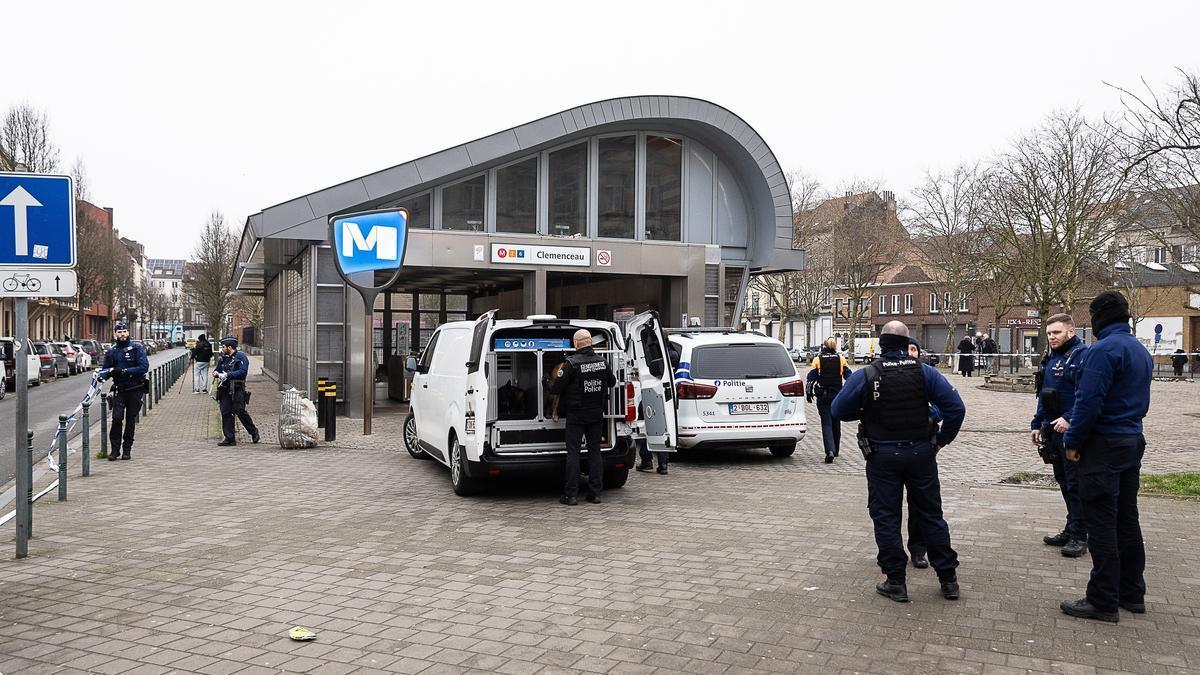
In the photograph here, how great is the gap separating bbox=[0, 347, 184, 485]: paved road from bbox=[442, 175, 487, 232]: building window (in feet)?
27.6

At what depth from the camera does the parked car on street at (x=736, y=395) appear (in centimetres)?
1187

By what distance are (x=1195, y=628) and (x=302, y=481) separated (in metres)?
8.52

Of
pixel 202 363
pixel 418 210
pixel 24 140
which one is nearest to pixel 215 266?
pixel 24 140

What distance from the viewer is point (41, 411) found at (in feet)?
72.0

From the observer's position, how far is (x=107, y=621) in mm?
5234

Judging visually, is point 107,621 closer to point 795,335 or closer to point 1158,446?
point 1158,446

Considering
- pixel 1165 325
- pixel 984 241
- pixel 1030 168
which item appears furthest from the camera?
pixel 1165 325

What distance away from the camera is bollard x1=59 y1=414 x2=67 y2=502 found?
8.45m

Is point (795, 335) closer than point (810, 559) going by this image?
No

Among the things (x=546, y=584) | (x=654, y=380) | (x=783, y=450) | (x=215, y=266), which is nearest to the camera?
(x=546, y=584)

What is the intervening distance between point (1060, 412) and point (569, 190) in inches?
613

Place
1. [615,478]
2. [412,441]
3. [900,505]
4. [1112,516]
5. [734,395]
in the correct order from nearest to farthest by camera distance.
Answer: [1112,516] → [900,505] → [615,478] → [734,395] → [412,441]

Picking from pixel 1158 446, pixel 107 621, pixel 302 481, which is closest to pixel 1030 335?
pixel 1158 446

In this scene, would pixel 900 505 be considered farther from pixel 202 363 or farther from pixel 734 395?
pixel 202 363
